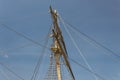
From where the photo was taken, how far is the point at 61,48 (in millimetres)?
56188

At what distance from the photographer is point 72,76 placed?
57500 mm

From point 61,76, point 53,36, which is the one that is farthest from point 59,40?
point 61,76

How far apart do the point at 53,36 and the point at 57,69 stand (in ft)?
14.5

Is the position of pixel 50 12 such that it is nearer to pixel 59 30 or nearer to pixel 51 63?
pixel 59 30

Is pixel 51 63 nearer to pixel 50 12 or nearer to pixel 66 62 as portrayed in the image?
pixel 66 62

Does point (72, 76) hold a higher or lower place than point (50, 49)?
lower

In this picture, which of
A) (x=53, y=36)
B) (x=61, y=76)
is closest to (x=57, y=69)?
(x=61, y=76)

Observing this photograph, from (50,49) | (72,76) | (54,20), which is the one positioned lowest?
(72,76)

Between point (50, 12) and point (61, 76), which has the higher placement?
point (50, 12)

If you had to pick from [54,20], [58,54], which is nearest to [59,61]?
[58,54]

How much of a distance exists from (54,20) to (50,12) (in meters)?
1.24

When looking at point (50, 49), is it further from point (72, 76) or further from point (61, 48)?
point (72, 76)

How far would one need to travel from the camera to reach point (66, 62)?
56469 millimetres

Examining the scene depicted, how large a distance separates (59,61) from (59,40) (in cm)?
283
